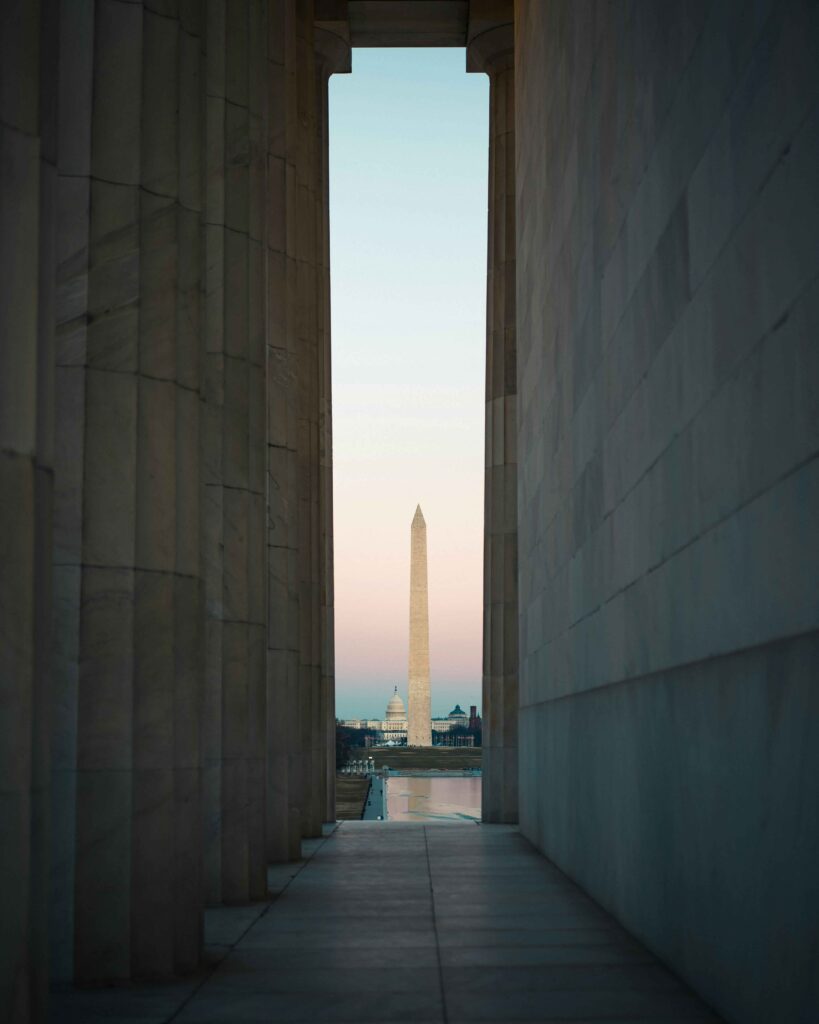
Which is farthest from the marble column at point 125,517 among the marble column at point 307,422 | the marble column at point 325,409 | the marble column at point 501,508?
the marble column at point 501,508

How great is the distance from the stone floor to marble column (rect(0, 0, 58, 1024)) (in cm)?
311

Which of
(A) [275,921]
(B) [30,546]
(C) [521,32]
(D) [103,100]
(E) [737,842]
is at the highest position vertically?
(C) [521,32]

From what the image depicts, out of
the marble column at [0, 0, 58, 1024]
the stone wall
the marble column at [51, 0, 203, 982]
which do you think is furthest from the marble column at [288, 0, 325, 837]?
the marble column at [0, 0, 58, 1024]

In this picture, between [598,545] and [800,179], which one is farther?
[598,545]

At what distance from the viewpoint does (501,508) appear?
119 ft

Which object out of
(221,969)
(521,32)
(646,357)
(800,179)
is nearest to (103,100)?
(646,357)

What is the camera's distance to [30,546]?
8258mm

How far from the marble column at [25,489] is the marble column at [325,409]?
2479cm

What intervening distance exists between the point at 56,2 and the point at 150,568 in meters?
5.59

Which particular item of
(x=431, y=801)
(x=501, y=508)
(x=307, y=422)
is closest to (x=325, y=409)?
(x=307, y=422)

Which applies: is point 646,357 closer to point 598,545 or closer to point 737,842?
point 598,545

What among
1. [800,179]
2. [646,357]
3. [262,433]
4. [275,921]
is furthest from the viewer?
[262,433]

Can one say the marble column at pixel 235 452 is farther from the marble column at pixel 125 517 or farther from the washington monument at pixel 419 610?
the washington monument at pixel 419 610

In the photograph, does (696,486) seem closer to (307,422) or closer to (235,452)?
(235,452)
